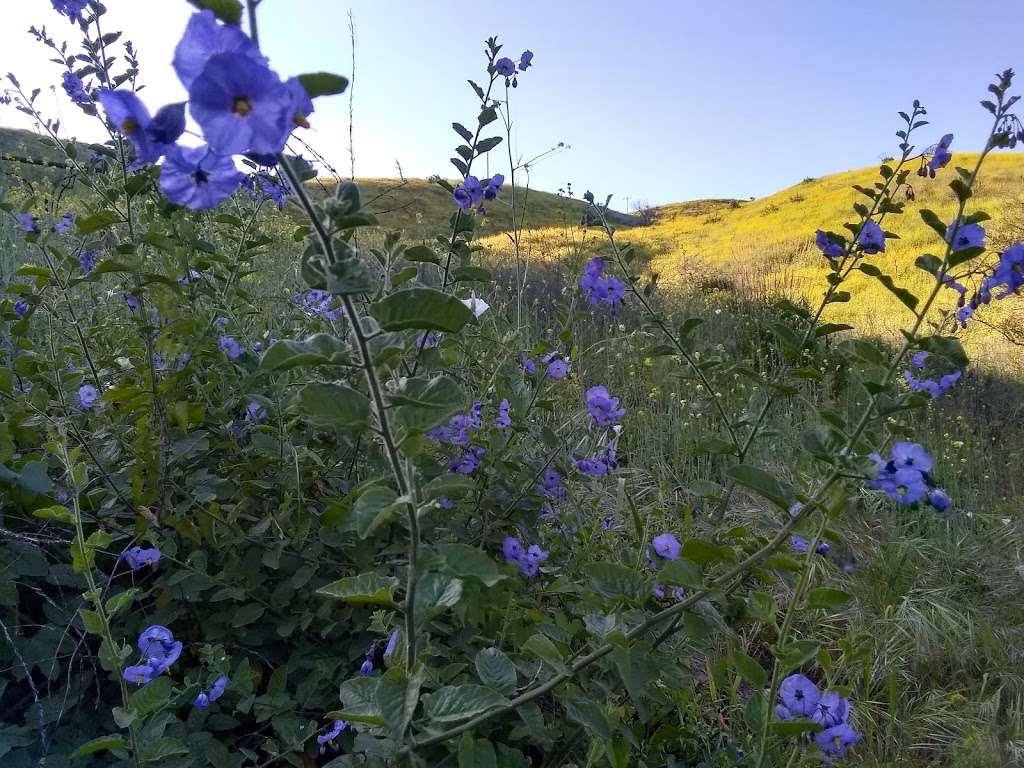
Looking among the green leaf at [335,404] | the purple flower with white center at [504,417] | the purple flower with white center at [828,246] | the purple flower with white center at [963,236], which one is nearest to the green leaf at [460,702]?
the green leaf at [335,404]

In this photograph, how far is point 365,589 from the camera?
0.88 metres

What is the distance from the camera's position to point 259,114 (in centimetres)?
64

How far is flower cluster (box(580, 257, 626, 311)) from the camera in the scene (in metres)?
2.10

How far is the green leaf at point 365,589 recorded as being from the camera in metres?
0.84

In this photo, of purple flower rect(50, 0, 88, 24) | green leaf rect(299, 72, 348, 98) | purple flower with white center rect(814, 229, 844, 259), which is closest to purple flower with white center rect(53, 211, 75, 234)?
purple flower rect(50, 0, 88, 24)

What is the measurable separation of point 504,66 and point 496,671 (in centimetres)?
190

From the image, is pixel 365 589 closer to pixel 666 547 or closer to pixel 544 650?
pixel 544 650

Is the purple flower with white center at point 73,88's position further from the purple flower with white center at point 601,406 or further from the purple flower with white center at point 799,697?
the purple flower with white center at point 799,697

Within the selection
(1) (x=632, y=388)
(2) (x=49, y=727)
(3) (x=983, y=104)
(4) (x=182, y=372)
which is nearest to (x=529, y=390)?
(4) (x=182, y=372)

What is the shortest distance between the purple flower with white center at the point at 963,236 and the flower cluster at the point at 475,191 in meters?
1.12

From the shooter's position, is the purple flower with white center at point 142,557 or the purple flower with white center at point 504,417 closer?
the purple flower with white center at point 142,557

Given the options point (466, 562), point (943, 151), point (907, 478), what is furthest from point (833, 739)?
point (943, 151)

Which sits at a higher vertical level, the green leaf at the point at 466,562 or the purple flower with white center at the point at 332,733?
the green leaf at the point at 466,562

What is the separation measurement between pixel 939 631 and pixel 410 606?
239 cm
